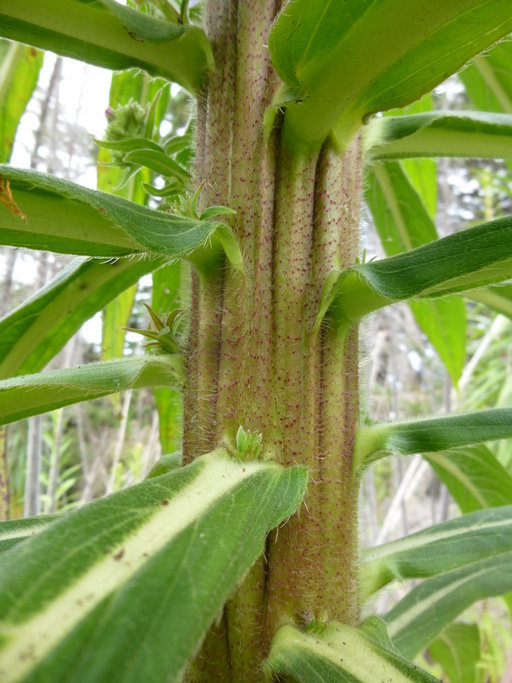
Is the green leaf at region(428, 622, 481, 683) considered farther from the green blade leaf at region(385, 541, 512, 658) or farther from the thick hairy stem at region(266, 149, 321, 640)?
the thick hairy stem at region(266, 149, 321, 640)

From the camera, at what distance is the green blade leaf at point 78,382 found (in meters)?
0.56

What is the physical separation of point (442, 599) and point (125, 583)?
0.63 metres

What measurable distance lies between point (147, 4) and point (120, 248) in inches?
10.2

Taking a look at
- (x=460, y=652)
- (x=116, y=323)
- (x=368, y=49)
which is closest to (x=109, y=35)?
(x=368, y=49)

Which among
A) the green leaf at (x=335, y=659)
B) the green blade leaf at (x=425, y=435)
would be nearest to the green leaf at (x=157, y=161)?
the green blade leaf at (x=425, y=435)

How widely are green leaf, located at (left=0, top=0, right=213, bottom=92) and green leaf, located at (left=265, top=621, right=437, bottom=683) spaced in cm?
48

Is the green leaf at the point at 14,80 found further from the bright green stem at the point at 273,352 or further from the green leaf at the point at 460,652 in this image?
the green leaf at the point at 460,652

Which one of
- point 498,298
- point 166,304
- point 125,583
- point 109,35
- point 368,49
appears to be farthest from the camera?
point 166,304

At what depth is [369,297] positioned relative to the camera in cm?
50

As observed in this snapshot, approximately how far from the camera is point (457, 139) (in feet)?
2.32

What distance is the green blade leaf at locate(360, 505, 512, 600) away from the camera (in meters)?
0.59

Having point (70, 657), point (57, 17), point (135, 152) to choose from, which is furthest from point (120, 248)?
point (70, 657)

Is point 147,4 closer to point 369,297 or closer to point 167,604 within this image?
point 369,297

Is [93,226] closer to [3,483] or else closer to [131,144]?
[131,144]
